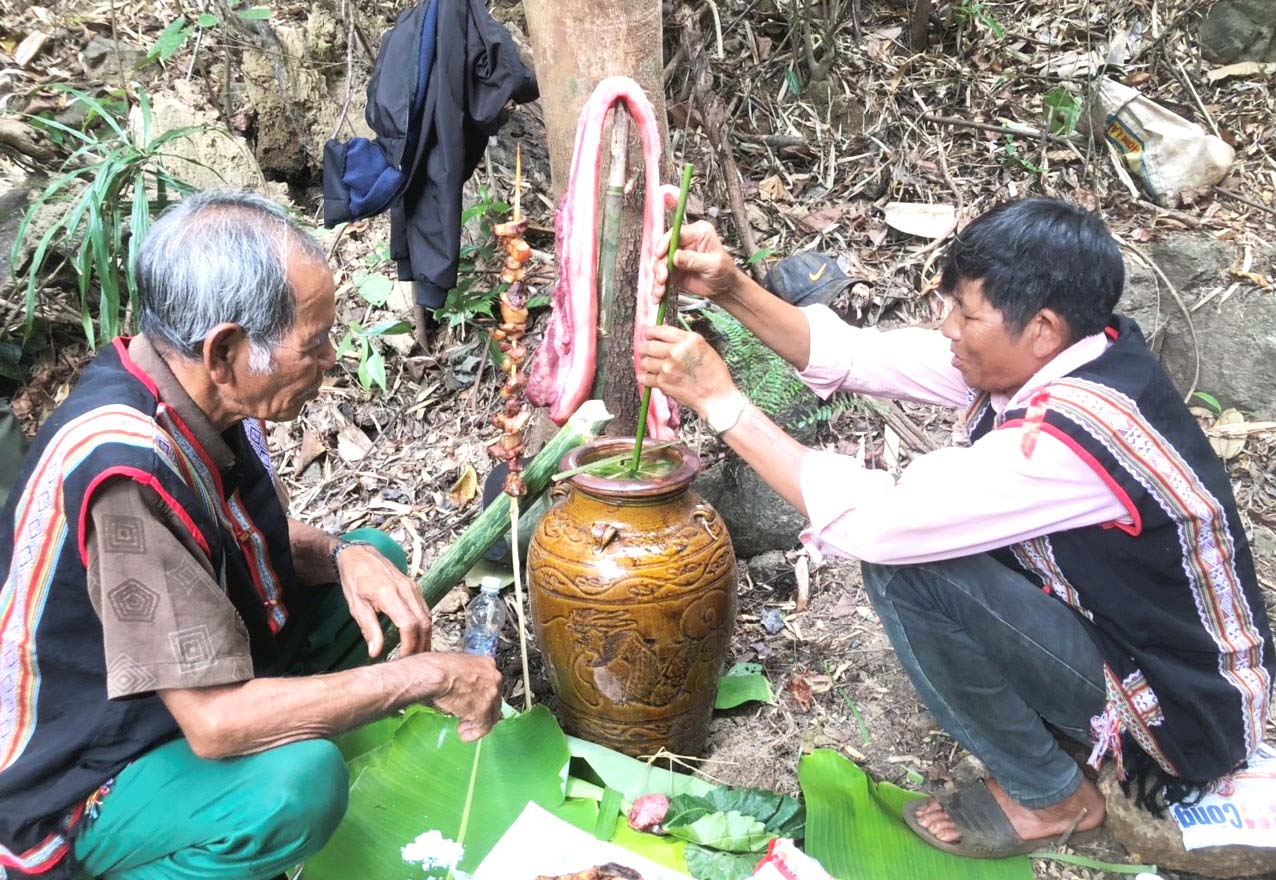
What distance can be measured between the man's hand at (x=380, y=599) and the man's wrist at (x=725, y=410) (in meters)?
0.80

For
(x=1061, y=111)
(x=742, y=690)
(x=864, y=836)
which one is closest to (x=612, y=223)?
(x=742, y=690)

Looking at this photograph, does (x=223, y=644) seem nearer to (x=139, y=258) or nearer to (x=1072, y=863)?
(x=139, y=258)

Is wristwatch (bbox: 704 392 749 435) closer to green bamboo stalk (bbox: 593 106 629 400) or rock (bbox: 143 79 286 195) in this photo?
green bamboo stalk (bbox: 593 106 629 400)

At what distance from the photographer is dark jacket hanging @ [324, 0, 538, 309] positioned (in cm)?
346

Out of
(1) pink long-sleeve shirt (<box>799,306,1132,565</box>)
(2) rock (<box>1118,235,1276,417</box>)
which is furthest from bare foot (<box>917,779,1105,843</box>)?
(2) rock (<box>1118,235,1276,417</box>)

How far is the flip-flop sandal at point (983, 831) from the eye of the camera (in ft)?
8.38

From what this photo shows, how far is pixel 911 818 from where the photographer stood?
8.64 ft

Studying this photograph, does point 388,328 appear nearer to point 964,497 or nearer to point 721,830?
point 721,830

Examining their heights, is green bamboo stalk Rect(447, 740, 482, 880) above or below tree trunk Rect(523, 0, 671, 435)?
below

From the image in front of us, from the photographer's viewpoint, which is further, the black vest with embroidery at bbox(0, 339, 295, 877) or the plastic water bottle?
the plastic water bottle

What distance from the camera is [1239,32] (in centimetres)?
530

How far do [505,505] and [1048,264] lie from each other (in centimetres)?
162

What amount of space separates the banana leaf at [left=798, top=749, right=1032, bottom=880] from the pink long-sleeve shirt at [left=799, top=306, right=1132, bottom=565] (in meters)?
0.72

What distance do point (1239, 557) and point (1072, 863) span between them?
909 mm
